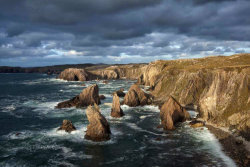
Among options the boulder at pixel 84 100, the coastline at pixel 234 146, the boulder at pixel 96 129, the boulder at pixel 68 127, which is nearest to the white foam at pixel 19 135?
the boulder at pixel 68 127

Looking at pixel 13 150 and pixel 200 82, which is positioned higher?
pixel 200 82

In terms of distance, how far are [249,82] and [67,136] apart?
5010 cm

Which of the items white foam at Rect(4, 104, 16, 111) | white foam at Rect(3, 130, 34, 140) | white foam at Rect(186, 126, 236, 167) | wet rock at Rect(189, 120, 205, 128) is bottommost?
white foam at Rect(3, 130, 34, 140)

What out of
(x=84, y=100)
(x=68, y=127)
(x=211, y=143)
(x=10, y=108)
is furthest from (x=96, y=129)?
(x=10, y=108)

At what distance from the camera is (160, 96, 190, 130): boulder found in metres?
60.3

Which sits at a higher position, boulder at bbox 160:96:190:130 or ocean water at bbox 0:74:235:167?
boulder at bbox 160:96:190:130

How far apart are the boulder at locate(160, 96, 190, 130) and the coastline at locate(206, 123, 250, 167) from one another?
9617 mm

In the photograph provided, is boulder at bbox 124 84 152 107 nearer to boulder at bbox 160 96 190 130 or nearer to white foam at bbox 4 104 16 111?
boulder at bbox 160 96 190 130

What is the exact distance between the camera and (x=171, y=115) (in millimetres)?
62344

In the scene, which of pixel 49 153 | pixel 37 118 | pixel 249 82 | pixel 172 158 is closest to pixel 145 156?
pixel 172 158

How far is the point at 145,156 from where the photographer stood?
146 ft

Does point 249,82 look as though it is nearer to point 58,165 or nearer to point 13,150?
point 58,165

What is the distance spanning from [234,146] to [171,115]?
18967mm

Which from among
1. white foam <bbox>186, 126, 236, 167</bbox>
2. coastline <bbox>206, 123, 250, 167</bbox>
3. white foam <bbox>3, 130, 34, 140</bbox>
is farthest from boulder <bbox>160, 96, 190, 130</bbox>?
white foam <bbox>3, 130, 34, 140</bbox>
